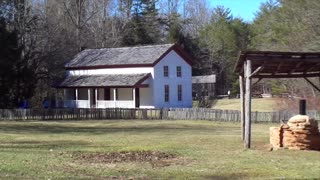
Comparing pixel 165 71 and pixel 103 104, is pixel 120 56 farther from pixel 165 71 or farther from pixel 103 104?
pixel 103 104

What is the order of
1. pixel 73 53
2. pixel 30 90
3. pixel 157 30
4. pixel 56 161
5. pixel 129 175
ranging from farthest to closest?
1. pixel 157 30
2. pixel 73 53
3. pixel 30 90
4. pixel 56 161
5. pixel 129 175

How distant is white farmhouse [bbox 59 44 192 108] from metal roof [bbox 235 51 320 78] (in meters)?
34.6

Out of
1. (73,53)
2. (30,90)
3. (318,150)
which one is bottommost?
(318,150)

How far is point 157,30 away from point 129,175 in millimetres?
78953

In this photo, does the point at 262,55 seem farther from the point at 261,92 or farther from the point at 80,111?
the point at 261,92

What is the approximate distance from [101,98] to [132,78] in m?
7.97

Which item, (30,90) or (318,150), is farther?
(30,90)

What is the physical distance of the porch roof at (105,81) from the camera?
58.5 metres

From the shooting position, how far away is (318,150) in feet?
66.0

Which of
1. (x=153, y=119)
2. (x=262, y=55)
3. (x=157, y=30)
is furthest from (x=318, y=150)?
(x=157, y=30)

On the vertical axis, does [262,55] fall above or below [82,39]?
below

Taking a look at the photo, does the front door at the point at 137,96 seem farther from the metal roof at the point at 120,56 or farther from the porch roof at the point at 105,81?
the metal roof at the point at 120,56

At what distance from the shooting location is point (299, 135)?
20062mm

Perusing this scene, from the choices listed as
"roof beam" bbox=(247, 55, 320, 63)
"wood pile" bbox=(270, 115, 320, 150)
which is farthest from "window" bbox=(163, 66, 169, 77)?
"wood pile" bbox=(270, 115, 320, 150)
